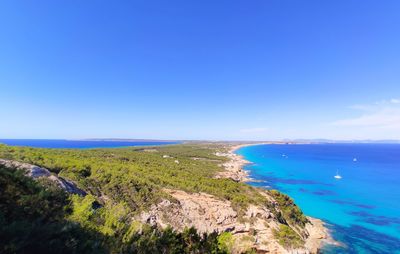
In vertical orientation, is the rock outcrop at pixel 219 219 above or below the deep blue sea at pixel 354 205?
above

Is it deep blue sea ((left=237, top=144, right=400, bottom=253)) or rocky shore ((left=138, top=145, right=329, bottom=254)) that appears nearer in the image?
rocky shore ((left=138, top=145, right=329, bottom=254))

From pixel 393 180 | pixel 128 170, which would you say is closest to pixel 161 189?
pixel 128 170

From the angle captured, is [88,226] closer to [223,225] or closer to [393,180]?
[223,225]

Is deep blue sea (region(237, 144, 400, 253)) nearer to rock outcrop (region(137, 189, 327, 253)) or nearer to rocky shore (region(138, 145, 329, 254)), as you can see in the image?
rocky shore (region(138, 145, 329, 254))

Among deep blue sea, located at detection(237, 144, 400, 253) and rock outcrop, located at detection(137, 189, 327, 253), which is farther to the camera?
deep blue sea, located at detection(237, 144, 400, 253)

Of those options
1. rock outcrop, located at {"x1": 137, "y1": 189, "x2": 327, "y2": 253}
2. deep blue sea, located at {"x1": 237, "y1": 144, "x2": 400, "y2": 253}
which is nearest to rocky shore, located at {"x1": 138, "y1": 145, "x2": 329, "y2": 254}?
rock outcrop, located at {"x1": 137, "y1": 189, "x2": 327, "y2": 253}

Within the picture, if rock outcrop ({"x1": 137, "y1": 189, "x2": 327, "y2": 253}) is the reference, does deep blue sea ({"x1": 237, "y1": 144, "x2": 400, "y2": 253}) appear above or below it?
below

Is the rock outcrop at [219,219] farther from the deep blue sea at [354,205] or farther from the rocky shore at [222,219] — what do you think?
the deep blue sea at [354,205]

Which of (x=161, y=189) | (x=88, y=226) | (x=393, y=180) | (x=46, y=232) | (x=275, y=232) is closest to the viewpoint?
(x=46, y=232)

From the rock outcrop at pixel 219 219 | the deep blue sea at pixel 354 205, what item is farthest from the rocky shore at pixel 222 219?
the deep blue sea at pixel 354 205

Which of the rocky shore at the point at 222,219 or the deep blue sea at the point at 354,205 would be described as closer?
the rocky shore at the point at 222,219

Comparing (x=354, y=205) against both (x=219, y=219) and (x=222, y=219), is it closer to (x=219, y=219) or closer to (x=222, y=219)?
(x=222, y=219)
